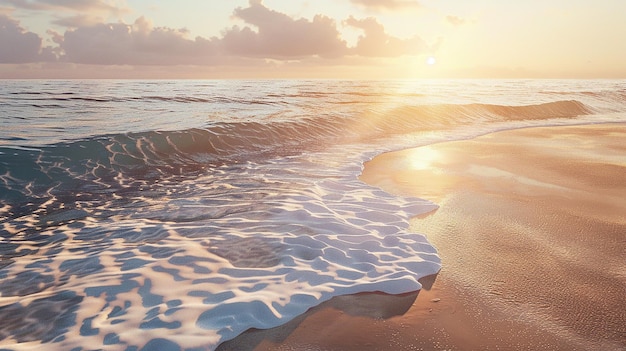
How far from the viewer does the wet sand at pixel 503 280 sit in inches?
108

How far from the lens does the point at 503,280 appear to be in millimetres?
3533

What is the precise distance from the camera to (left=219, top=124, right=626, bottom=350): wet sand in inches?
108

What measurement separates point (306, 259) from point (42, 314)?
88.5 inches

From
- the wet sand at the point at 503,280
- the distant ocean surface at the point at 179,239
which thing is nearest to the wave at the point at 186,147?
the distant ocean surface at the point at 179,239

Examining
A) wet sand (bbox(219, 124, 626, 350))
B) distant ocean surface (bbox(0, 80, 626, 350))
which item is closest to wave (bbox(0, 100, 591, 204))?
distant ocean surface (bbox(0, 80, 626, 350))

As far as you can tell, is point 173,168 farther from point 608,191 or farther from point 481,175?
point 608,191

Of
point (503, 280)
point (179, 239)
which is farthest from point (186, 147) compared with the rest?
point (503, 280)

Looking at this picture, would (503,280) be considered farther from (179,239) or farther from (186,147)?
(186,147)

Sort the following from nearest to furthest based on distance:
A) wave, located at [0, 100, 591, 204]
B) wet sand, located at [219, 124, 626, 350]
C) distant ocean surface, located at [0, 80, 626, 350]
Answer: wet sand, located at [219, 124, 626, 350] < distant ocean surface, located at [0, 80, 626, 350] < wave, located at [0, 100, 591, 204]

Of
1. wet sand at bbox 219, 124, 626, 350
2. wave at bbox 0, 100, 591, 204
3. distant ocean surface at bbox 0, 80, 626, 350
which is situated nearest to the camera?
wet sand at bbox 219, 124, 626, 350

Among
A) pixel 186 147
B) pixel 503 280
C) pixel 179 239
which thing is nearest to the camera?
pixel 503 280

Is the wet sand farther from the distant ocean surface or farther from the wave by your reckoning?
the wave

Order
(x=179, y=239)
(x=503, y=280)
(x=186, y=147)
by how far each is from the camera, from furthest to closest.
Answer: (x=186, y=147) → (x=179, y=239) → (x=503, y=280)

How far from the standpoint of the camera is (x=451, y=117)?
767 inches
